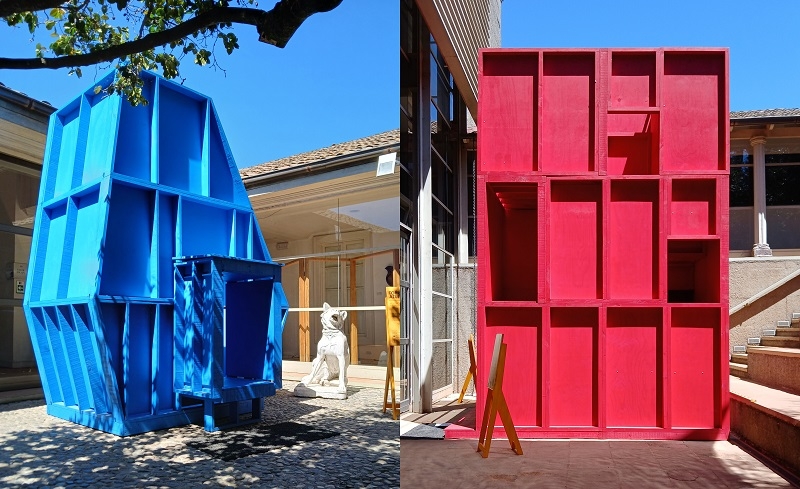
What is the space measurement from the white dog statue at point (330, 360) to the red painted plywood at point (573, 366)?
7.54 ft

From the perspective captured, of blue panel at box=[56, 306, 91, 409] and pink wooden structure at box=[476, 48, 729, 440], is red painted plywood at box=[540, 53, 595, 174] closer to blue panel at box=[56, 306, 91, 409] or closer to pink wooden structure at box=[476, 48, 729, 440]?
pink wooden structure at box=[476, 48, 729, 440]

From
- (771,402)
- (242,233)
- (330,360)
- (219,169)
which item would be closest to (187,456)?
(242,233)

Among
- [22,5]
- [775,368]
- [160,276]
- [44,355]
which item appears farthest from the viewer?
[775,368]

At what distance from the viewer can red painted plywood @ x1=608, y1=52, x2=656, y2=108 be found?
26.1ft

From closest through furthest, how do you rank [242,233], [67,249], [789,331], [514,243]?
[67,249] < [242,233] < [514,243] < [789,331]

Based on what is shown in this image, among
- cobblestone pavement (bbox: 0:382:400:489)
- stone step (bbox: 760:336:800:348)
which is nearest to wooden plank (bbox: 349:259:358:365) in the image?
cobblestone pavement (bbox: 0:382:400:489)

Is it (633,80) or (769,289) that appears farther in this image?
(769,289)

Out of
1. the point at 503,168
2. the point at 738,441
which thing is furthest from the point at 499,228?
the point at 738,441

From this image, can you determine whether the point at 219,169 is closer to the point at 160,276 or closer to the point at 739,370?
the point at 160,276

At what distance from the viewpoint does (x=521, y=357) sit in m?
7.61

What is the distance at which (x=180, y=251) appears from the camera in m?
5.51

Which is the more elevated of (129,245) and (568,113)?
(568,113)

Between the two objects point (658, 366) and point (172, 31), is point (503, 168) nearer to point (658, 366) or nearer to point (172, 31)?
point (658, 366)

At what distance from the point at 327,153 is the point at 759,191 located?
33.1 feet
